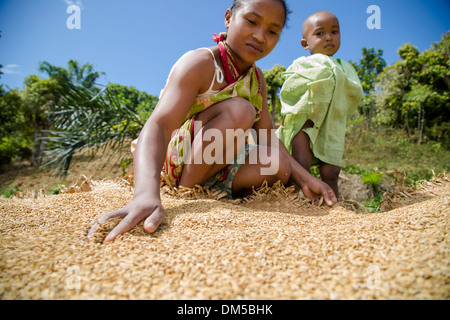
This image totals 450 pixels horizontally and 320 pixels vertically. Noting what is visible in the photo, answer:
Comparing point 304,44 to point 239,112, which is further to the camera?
point 304,44

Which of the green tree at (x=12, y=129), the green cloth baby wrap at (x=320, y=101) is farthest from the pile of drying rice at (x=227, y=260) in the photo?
the green tree at (x=12, y=129)

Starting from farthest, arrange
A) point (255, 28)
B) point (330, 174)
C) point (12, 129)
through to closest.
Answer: point (12, 129) → point (330, 174) → point (255, 28)

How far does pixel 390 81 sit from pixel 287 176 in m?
9.71

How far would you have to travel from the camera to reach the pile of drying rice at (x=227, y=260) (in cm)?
60

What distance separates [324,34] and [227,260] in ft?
7.68

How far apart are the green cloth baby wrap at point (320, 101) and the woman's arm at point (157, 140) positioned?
100cm

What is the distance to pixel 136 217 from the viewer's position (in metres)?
0.95

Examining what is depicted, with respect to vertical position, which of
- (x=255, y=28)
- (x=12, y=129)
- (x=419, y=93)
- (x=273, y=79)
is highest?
(x=273, y=79)

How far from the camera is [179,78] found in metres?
1.43

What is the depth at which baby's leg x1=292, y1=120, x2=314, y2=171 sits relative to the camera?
7.18 ft

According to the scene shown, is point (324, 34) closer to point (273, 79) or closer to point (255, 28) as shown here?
point (255, 28)

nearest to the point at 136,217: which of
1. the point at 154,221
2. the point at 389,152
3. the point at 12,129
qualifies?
the point at 154,221

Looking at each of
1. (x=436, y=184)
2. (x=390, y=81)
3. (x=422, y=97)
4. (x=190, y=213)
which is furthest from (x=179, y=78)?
(x=390, y=81)

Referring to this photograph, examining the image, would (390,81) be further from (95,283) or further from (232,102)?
(95,283)
